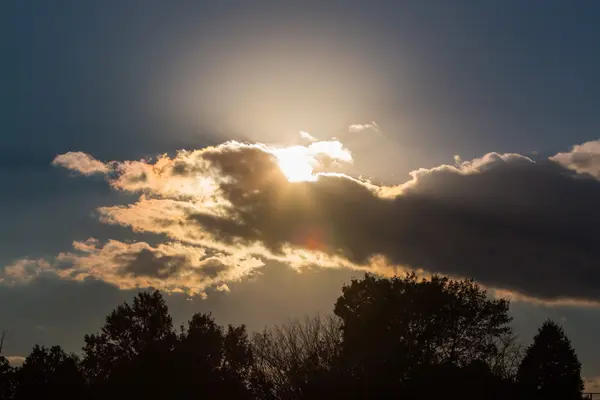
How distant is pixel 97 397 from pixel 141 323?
54.8ft

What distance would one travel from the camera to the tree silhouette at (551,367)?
6694 cm

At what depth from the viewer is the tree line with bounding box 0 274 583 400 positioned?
5716cm

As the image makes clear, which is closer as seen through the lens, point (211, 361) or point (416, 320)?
point (416, 320)

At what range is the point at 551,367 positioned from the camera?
70062 millimetres

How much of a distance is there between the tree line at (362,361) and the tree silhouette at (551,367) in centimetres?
11

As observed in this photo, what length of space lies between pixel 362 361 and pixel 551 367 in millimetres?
22806

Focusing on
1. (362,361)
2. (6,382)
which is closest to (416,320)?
(362,361)

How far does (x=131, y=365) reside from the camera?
81.4 meters

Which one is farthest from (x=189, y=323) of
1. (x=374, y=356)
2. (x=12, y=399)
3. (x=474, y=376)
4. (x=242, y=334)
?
(x=474, y=376)

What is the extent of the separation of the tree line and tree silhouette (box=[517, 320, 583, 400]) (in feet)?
0.36

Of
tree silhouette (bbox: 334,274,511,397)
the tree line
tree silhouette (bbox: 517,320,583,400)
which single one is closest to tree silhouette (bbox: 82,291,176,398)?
the tree line

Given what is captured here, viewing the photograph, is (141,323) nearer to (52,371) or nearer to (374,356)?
(52,371)

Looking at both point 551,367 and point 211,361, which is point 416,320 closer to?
point 551,367

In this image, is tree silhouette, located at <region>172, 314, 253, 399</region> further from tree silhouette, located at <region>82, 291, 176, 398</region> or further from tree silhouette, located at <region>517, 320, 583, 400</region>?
tree silhouette, located at <region>517, 320, 583, 400</region>
